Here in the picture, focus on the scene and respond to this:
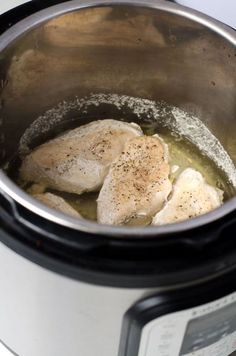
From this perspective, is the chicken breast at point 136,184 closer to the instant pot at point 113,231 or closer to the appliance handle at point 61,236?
the instant pot at point 113,231

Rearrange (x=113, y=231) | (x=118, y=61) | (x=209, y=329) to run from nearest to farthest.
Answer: (x=113, y=231), (x=209, y=329), (x=118, y=61)

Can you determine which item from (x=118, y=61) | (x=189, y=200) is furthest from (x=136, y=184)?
(x=118, y=61)

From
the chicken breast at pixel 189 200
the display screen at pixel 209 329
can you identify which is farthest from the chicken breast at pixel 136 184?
the display screen at pixel 209 329

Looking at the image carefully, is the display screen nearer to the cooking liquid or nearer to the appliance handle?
the appliance handle

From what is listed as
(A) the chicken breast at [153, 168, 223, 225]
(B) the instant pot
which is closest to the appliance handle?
(B) the instant pot

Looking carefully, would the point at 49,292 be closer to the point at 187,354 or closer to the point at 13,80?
the point at 187,354

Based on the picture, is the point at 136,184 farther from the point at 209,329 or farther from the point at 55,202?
the point at 209,329
